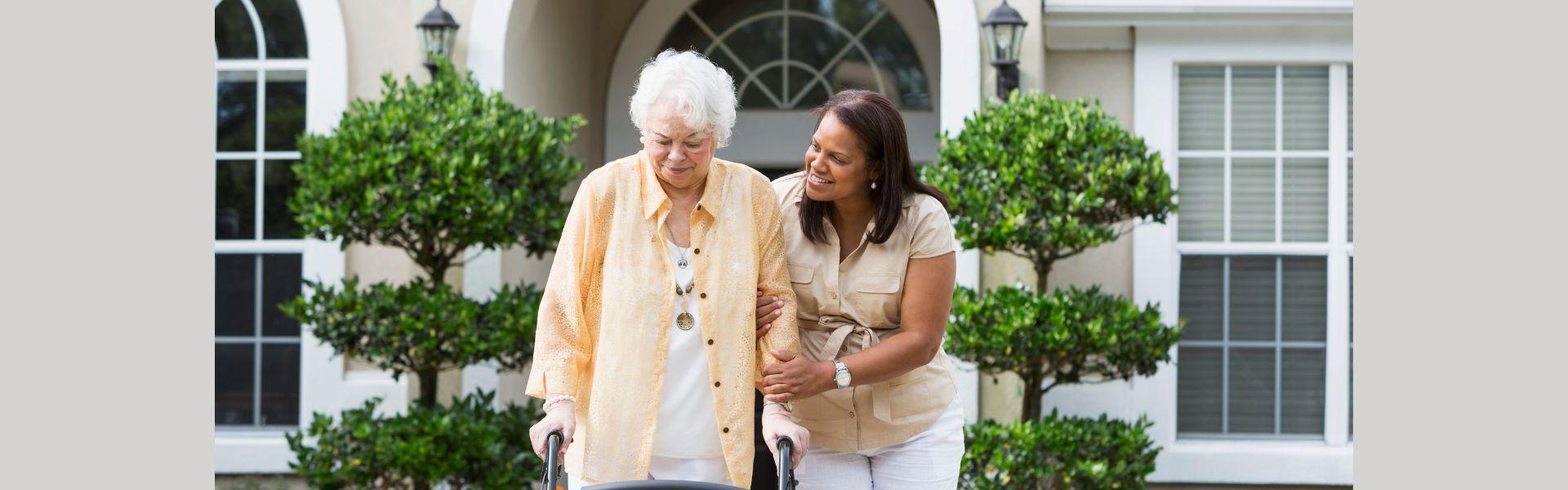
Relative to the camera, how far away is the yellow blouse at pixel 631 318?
9.45 ft

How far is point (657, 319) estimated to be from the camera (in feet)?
9.46

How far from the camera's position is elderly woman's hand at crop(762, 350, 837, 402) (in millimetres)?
2961


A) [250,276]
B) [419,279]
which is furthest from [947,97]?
[250,276]

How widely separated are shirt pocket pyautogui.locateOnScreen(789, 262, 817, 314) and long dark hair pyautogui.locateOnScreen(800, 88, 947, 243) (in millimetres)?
72

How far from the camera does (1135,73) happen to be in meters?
6.33

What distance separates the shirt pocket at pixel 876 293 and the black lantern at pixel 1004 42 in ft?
10.1

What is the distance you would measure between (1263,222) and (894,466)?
3806 millimetres

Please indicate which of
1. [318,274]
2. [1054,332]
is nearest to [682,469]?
[1054,332]

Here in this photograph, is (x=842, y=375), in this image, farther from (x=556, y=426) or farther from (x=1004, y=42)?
(x=1004, y=42)

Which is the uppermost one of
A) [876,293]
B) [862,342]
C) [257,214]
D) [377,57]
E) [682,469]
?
[377,57]

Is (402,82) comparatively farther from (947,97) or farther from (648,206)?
(648,206)

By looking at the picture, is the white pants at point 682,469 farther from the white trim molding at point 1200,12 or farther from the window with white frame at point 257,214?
the window with white frame at point 257,214

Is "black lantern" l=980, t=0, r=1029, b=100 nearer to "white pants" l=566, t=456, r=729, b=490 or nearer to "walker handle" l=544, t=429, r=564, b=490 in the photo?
"white pants" l=566, t=456, r=729, b=490

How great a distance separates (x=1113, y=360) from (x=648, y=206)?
123 inches
